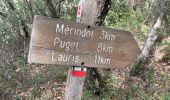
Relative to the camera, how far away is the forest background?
7.12 meters

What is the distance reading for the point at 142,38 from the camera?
13.0 meters

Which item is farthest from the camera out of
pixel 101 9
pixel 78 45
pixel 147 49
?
pixel 147 49

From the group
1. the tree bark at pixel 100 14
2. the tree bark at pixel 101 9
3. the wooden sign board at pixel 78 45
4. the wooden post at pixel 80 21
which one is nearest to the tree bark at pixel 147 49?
the tree bark at pixel 100 14

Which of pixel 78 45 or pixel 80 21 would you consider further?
pixel 80 21

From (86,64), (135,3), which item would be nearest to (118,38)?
(86,64)


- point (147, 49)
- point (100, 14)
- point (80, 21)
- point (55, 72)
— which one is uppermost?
point (100, 14)

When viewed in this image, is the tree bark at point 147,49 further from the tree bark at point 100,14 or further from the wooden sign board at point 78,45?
the wooden sign board at point 78,45

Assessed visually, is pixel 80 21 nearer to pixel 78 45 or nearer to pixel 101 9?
pixel 78 45

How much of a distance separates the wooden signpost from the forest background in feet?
11.0

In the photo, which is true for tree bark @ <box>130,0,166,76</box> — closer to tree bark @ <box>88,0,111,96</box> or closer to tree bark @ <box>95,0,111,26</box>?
tree bark @ <box>88,0,111,96</box>

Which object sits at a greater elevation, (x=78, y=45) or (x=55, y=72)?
(x=78, y=45)

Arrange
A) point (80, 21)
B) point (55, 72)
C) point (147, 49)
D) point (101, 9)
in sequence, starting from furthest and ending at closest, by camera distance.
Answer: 1. point (147, 49)
2. point (55, 72)
3. point (101, 9)
4. point (80, 21)

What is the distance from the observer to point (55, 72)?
A: 8.16 m

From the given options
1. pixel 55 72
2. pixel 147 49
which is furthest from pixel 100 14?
pixel 147 49
